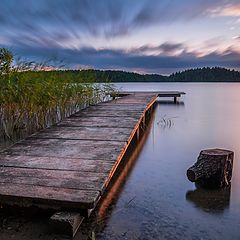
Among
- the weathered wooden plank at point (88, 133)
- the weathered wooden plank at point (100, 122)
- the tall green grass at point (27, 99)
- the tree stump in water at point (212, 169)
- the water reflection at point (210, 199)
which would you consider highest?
the tall green grass at point (27, 99)

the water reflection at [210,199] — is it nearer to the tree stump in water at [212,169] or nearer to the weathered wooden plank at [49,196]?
the tree stump in water at [212,169]

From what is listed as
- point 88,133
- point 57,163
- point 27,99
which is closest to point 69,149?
point 57,163

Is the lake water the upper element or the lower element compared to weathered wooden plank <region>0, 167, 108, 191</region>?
lower

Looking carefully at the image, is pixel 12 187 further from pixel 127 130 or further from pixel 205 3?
pixel 205 3

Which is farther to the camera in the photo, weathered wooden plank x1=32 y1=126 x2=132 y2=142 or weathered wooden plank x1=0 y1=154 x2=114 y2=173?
weathered wooden plank x1=32 y1=126 x2=132 y2=142

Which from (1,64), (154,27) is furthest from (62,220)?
(154,27)

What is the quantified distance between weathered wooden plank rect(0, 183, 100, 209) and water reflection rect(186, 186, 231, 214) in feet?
4.03

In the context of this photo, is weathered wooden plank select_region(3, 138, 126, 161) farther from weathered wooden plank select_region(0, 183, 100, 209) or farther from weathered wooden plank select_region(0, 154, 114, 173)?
weathered wooden plank select_region(0, 183, 100, 209)

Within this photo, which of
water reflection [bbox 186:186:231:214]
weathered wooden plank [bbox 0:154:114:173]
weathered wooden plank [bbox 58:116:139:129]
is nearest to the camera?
weathered wooden plank [bbox 0:154:114:173]

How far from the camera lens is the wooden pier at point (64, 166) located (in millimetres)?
2148

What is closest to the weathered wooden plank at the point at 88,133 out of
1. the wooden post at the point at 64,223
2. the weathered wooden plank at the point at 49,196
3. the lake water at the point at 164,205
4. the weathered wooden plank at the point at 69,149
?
the weathered wooden plank at the point at 69,149

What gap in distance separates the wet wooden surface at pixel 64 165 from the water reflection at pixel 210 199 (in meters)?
0.87

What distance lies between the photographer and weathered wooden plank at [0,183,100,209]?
6.81 ft

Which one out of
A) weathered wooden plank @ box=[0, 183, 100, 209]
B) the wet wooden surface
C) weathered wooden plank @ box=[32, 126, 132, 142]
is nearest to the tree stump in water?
the wet wooden surface
